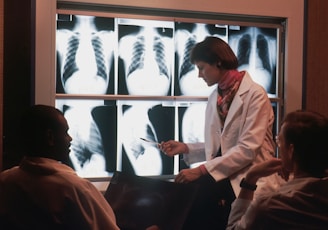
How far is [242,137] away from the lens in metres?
1.94

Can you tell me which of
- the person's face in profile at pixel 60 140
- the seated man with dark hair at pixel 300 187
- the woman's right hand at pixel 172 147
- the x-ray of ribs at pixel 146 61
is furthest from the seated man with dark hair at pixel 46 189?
the x-ray of ribs at pixel 146 61

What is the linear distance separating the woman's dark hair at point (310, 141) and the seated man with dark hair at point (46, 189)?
1.89 feet

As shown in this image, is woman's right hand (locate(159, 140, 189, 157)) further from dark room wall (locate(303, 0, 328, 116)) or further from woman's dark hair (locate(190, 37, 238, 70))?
dark room wall (locate(303, 0, 328, 116))

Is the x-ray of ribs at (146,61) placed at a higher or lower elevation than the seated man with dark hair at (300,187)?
higher

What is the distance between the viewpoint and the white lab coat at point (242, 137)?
75.8 inches

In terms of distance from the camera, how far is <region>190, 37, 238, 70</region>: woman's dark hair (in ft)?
6.64

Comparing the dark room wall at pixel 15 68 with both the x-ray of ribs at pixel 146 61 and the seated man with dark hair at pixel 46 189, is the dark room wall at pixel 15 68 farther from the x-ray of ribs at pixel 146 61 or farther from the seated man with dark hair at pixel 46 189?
the seated man with dark hair at pixel 46 189

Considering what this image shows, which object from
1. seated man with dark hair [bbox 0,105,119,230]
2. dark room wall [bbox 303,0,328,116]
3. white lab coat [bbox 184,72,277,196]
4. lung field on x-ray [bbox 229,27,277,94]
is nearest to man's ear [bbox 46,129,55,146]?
seated man with dark hair [bbox 0,105,119,230]

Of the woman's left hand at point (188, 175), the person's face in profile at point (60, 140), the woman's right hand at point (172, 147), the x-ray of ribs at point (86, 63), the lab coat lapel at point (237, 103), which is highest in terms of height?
the x-ray of ribs at point (86, 63)

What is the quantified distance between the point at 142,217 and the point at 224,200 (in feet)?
1.37

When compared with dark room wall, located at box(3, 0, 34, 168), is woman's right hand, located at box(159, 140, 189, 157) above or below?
below

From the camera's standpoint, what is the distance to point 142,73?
2.24 m

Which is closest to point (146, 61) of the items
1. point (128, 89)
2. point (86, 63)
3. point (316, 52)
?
point (128, 89)

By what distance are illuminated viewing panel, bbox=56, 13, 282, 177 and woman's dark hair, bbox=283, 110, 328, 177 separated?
94 centimetres
